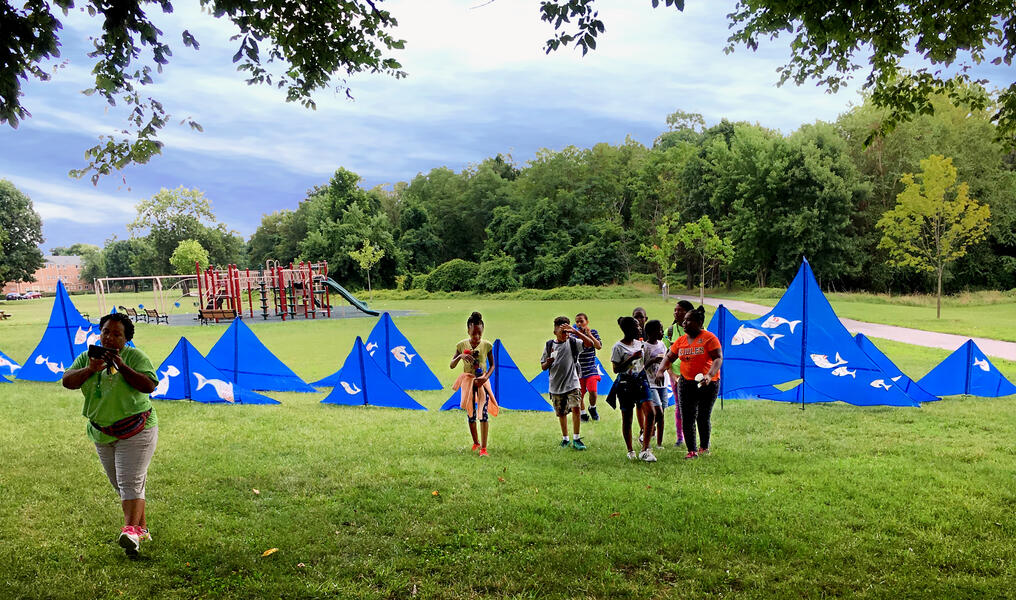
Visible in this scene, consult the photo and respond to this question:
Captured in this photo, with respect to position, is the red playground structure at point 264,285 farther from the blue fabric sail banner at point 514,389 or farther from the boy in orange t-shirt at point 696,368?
the boy in orange t-shirt at point 696,368

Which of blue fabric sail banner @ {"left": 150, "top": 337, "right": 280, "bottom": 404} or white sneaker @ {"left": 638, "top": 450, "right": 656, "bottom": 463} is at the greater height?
blue fabric sail banner @ {"left": 150, "top": 337, "right": 280, "bottom": 404}

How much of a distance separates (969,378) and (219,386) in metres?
12.8

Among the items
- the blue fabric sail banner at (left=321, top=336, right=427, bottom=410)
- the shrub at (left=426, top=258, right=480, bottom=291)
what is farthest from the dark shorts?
the shrub at (left=426, top=258, right=480, bottom=291)

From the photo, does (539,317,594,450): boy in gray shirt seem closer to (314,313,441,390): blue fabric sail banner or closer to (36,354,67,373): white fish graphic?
(314,313,441,390): blue fabric sail banner

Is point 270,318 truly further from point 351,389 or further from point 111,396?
point 111,396

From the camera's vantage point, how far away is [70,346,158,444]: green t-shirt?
420cm

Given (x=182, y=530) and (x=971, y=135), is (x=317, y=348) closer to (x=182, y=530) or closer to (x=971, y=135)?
(x=182, y=530)

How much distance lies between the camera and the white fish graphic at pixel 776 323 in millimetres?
9523

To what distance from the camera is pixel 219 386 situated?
33.5 feet

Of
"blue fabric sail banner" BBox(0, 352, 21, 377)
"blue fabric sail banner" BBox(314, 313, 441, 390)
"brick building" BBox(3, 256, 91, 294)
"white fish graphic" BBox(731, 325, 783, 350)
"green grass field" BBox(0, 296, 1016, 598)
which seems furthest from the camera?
"brick building" BBox(3, 256, 91, 294)

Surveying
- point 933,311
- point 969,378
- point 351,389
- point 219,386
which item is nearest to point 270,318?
point 219,386

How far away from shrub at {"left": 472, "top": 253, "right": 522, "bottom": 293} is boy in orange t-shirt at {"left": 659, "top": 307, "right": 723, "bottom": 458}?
45.2 meters

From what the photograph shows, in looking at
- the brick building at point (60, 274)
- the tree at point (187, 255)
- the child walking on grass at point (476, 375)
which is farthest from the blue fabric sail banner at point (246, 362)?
the brick building at point (60, 274)

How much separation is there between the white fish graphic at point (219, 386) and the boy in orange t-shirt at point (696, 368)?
735cm
